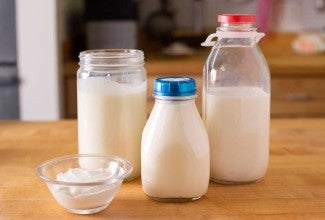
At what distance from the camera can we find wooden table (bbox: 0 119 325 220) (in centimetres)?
83

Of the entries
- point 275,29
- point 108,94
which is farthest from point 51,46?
point 108,94

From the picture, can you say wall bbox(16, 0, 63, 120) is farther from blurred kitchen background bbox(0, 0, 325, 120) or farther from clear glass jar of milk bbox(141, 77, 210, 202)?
clear glass jar of milk bbox(141, 77, 210, 202)

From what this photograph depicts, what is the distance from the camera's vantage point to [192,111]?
86 cm

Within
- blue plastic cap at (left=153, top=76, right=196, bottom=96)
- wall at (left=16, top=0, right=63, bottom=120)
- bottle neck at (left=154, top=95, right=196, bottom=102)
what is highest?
blue plastic cap at (left=153, top=76, right=196, bottom=96)

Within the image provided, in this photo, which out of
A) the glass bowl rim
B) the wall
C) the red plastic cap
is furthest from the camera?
the wall

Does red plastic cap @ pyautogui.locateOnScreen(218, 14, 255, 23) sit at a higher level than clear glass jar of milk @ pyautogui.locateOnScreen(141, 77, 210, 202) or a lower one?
higher

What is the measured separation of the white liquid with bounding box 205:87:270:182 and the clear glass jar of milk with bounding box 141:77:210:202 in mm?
74

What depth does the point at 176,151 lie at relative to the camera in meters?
0.85

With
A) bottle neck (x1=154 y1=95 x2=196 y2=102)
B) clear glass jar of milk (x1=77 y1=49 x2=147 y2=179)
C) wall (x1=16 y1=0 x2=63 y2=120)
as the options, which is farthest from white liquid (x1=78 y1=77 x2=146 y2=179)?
wall (x1=16 y1=0 x2=63 y2=120)

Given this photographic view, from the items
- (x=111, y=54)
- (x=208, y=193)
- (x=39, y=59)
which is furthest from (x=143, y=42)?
(x=208, y=193)

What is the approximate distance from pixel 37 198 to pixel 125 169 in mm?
139

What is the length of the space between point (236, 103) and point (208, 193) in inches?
5.8

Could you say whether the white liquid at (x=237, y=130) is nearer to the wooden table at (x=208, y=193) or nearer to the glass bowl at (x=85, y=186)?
the wooden table at (x=208, y=193)

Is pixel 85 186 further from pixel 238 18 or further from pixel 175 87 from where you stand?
pixel 238 18
